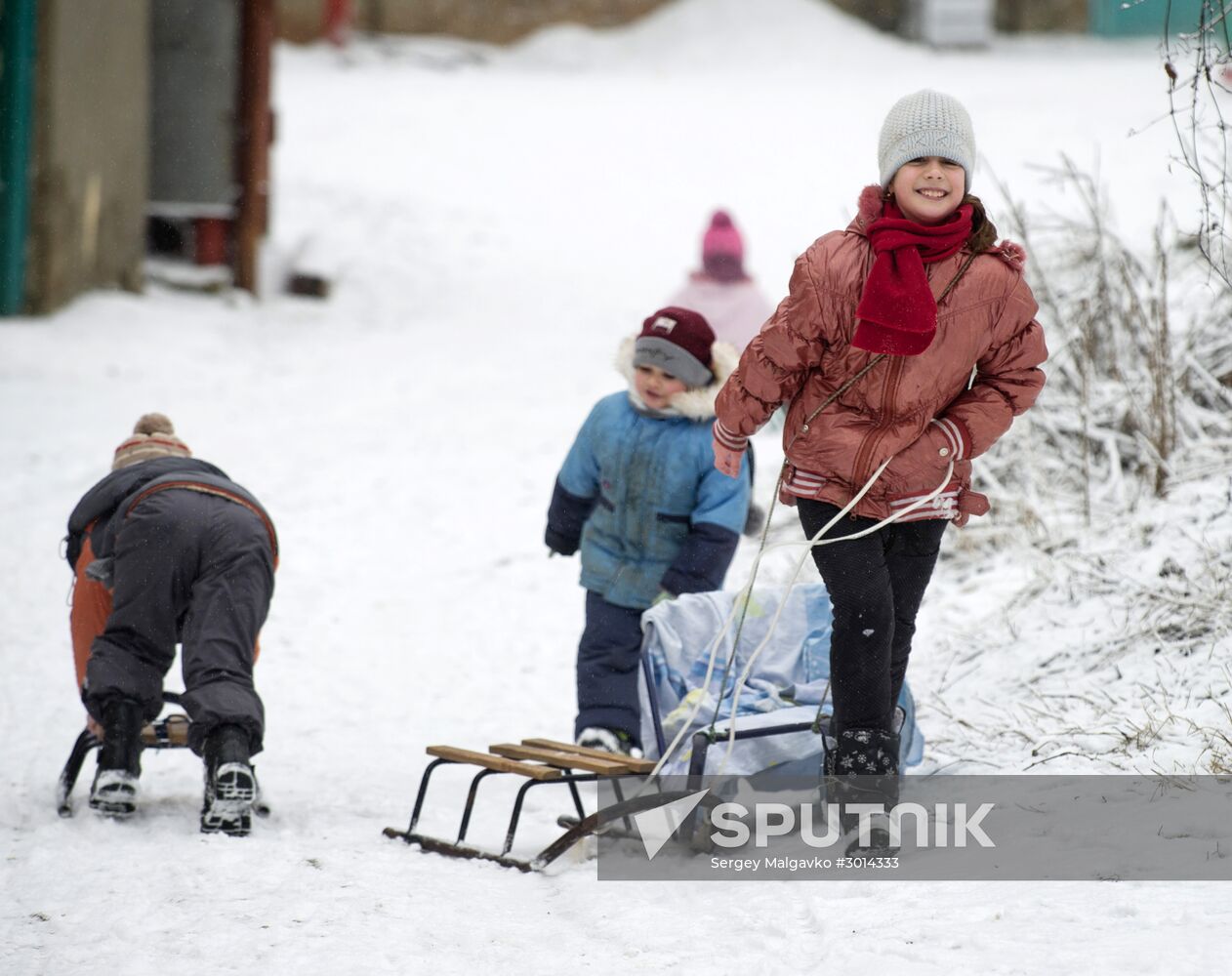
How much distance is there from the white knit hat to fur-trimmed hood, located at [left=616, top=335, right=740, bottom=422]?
130 centimetres

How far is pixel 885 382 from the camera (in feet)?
11.2

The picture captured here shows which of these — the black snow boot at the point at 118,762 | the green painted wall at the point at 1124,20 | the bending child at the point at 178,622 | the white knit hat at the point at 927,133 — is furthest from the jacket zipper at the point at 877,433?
the green painted wall at the point at 1124,20

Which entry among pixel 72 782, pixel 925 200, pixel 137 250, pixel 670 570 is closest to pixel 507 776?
pixel 670 570

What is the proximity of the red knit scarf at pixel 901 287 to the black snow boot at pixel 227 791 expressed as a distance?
2.04 meters

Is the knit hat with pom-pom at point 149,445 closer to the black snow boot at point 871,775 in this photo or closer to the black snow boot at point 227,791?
the black snow boot at point 227,791

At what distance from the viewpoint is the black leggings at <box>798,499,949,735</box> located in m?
3.54

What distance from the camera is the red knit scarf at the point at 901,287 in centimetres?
325

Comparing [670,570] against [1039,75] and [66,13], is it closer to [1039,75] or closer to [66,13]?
[66,13]

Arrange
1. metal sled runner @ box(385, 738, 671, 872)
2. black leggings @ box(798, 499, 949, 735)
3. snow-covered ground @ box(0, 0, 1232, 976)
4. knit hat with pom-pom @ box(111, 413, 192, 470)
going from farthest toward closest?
knit hat with pom-pom @ box(111, 413, 192, 470) < metal sled runner @ box(385, 738, 671, 872) < black leggings @ box(798, 499, 949, 735) < snow-covered ground @ box(0, 0, 1232, 976)

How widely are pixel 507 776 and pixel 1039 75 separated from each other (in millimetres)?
19965

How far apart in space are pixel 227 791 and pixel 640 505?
4.93 ft

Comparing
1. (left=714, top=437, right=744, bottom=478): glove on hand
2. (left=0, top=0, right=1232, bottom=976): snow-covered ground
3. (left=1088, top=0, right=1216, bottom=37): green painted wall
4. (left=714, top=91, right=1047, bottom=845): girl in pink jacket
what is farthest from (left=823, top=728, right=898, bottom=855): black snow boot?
(left=1088, top=0, right=1216, bottom=37): green painted wall

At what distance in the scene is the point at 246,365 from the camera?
12219mm

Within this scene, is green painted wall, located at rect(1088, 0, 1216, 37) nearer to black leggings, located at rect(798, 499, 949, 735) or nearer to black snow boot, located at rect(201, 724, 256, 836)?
black leggings, located at rect(798, 499, 949, 735)
